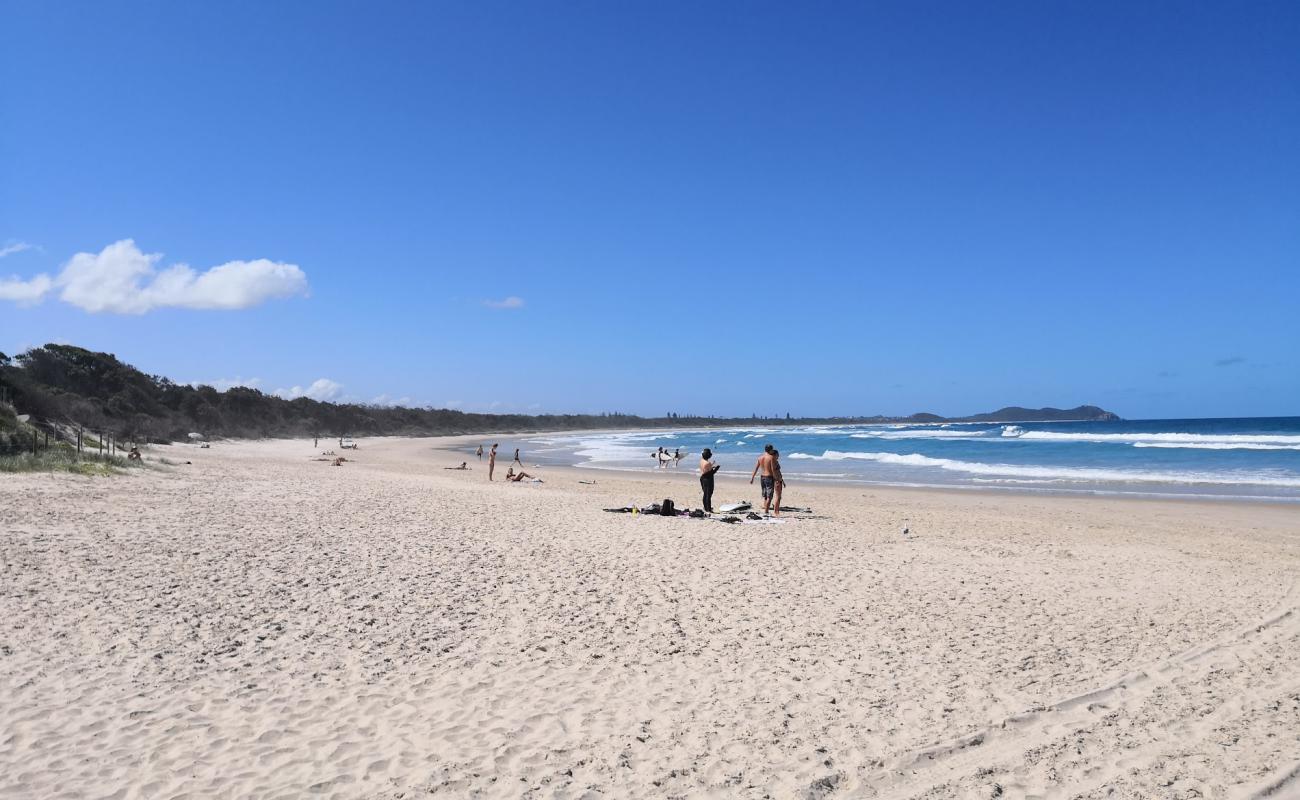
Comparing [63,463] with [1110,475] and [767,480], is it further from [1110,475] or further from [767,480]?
[1110,475]

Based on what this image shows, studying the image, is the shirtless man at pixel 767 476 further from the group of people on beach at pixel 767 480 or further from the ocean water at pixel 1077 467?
the ocean water at pixel 1077 467

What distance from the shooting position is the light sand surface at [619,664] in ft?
13.2

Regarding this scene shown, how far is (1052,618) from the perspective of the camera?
7.06 m

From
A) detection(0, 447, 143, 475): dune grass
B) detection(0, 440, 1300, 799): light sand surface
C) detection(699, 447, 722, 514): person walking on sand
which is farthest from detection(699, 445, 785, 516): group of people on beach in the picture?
detection(0, 447, 143, 475): dune grass

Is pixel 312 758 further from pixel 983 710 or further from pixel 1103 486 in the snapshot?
pixel 1103 486

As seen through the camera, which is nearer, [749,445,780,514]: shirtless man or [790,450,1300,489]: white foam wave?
[749,445,780,514]: shirtless man

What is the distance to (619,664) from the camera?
562 cm

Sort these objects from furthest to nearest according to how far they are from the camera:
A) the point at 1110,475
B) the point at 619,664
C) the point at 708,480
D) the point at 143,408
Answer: the point at 143,408
the point at 1110,475
the point at 708,480
the point at 619,664

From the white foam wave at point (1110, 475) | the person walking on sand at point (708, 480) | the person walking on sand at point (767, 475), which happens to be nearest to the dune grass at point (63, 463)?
the person walking on sand at point (708, 480)

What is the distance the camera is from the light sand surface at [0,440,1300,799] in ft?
13.2

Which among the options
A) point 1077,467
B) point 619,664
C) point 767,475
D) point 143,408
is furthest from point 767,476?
point 143,408

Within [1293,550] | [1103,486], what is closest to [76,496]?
[1293,550]

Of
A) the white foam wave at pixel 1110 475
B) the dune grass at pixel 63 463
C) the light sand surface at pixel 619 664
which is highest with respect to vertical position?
the dune grass at pixel 63 463

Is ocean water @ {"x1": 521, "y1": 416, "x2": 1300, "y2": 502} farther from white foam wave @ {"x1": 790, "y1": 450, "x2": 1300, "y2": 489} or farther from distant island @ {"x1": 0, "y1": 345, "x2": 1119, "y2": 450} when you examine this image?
distant island @ {"x1": 0, "y1": 345, "x2": 1119, "y2": 450}
